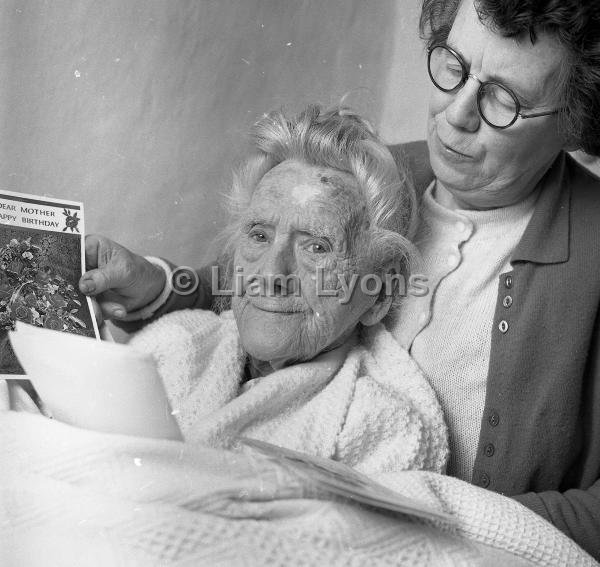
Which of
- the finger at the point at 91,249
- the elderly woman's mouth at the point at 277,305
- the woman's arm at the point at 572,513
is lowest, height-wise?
the woman's arm at the point at 572,513

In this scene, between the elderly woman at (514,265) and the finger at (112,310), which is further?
the finger at (112,310)

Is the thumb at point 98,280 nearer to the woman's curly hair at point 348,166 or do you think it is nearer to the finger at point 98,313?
the finger at point 98,313

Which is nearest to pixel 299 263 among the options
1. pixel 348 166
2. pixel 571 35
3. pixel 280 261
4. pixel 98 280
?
pixel 280 261

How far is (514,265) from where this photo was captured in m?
1.18

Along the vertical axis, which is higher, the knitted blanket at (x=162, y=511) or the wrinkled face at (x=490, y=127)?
the wrinkled face at (x=490, y=127)

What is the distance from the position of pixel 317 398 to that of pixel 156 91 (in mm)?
470

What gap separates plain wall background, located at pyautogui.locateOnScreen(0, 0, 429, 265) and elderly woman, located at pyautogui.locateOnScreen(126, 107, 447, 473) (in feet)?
0.20

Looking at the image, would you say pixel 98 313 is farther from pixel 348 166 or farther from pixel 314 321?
pixel 348 166

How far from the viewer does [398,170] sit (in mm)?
1243

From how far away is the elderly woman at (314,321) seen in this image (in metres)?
1.08

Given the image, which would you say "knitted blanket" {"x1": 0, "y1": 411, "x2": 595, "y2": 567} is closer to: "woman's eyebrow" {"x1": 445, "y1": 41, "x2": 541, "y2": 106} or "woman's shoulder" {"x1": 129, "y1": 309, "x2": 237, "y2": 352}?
"woman's shoulder" {"x1": 129, "y1": 309, "x2": 237, "y2": 352}

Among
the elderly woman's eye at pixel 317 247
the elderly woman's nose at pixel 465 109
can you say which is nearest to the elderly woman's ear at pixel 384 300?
the elderly woman's eye at pixel 317 247

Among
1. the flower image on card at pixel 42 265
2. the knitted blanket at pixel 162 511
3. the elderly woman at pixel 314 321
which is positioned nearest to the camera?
the knitted blanket at pixel 162 511

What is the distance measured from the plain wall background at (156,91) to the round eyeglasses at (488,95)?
7.3 inches
